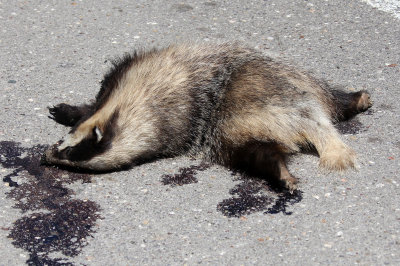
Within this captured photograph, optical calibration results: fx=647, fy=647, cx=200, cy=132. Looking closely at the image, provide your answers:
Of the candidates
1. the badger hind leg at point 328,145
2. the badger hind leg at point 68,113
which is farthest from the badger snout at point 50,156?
the badger hind leg at point 328,145

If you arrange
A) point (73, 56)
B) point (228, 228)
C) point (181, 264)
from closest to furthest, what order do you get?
1. point (181, 264)
2. point (228, 228)
3. point (73, 56)

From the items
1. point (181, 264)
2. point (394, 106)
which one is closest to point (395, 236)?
point (181, 264)

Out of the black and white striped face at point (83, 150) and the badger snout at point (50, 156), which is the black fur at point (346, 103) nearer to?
the black and white striped face at point (83, 150)

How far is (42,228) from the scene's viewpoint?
4242mm

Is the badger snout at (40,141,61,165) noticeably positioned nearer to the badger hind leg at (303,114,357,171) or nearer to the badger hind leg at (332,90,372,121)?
the badger hind leg at (303,114,357,171)

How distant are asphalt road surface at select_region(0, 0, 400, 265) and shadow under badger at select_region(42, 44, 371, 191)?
0.13 metres

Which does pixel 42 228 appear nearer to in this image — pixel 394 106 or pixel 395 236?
pixel 395 236

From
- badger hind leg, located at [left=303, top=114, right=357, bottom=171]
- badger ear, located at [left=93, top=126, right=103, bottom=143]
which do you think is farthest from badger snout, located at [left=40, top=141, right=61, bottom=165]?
badger hind leg, located at [left=303, top=114, right=357, bottom=171]

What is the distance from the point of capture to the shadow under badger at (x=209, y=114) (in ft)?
16.2

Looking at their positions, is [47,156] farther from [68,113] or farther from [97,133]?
[68,113]

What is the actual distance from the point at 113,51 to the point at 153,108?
166 cm

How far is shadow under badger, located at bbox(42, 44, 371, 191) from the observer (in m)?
4.93

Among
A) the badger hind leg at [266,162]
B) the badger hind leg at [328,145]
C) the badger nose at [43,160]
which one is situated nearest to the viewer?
the badger hind leg at [266,162]

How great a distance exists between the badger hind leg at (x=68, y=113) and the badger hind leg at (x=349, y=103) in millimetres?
2101
